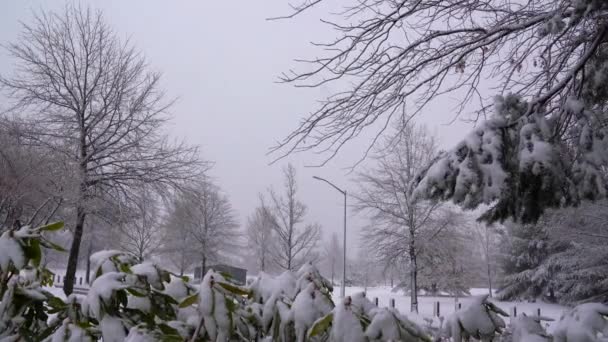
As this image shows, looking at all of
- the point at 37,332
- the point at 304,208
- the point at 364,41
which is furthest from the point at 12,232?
the point at 304,208

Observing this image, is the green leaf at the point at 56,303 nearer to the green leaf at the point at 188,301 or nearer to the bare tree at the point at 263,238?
the green leaf at the point at 188,301

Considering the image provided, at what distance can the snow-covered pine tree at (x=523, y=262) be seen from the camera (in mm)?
22531

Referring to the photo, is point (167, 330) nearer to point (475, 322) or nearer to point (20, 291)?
point (20, 291)

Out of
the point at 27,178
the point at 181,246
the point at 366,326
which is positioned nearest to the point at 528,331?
the point at 366,326

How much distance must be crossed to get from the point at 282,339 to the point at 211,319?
0.28m

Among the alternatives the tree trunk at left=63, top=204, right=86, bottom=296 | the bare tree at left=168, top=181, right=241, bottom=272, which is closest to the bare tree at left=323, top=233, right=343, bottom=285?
the bare tree at left=168, top=181, right=241, bottom=272

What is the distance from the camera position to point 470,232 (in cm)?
1872

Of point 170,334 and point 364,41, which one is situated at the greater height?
point 364,41

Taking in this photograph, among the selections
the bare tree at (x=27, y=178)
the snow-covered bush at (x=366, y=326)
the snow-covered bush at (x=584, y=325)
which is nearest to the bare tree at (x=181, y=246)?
the bare tree at (x=27, y=178)

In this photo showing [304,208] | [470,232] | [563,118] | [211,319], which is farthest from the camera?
[304,208]

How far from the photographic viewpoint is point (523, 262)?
23.5 metres

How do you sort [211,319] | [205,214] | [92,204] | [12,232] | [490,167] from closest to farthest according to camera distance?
[211,319]
[12,232]
[490,167]
[92,204]
[205,214]

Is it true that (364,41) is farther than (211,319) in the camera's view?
Yes

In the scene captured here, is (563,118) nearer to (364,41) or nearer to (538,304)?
(364,41)
